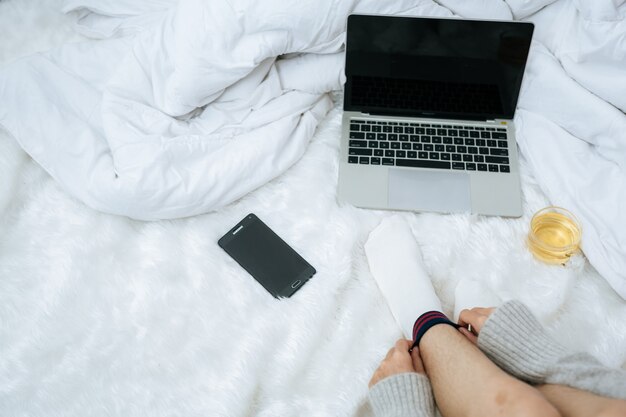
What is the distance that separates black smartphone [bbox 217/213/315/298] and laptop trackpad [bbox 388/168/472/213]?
19 centimetres

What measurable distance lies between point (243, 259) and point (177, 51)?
14.0 inches

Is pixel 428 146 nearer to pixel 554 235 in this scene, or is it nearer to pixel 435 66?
pixel 435 66

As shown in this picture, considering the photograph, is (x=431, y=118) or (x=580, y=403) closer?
(x=580, y=403)

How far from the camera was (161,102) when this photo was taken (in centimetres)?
108

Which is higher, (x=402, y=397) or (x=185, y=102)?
(x=185, y=102)

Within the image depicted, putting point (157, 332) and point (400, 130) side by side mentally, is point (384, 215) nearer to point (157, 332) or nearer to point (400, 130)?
point (400, 130)

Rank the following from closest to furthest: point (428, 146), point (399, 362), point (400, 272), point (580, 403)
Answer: point (580, 403) < point (399, 362) < point (400, 272) < point (428, 146)

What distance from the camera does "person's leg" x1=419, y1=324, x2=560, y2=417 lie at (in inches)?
30.5

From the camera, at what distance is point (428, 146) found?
1090mm

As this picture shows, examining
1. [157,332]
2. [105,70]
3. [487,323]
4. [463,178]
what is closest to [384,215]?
[463,178]

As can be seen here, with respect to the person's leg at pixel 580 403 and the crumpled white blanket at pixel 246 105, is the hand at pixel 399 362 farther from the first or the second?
the crumpled white blanket at pixel 246 105

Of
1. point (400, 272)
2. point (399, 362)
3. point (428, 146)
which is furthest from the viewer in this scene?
point (428, 146)

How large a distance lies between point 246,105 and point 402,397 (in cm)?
55

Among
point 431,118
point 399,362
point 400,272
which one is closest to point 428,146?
point 431,118
